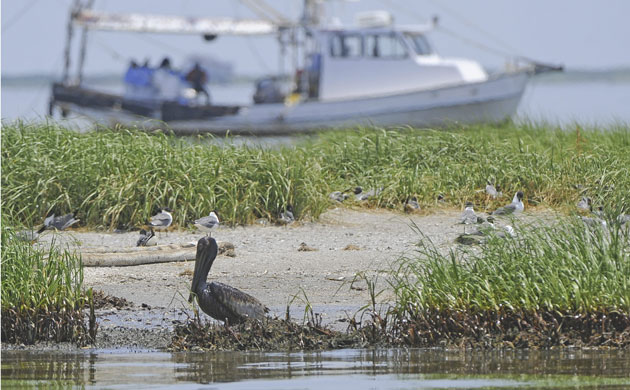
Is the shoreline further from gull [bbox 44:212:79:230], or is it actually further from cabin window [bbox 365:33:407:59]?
cabin window [bbox 365:33:407:59]

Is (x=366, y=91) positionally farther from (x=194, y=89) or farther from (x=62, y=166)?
(x=62, y=166)

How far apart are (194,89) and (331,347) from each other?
26607 mm

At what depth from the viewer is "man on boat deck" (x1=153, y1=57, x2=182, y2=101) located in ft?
106

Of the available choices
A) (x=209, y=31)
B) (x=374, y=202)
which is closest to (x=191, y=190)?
(x=374, y=202)

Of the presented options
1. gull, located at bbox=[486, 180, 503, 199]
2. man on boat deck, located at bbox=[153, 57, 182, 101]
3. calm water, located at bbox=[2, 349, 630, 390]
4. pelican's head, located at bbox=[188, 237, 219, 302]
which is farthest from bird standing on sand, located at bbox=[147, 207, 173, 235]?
man on boat deck, located at bbox=[153, 57, 182, 101]

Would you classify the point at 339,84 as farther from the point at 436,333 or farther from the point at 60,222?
the point at 436,333

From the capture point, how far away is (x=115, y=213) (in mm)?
11875

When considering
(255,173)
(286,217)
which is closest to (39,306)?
(286,217)

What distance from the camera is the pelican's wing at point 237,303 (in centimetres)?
729

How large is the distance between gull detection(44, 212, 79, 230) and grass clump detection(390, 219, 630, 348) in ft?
17.9

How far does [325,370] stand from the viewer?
20.7ft

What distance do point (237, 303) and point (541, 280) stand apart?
73.8 inches

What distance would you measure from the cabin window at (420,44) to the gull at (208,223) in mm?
19813

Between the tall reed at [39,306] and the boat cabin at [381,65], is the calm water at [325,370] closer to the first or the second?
the tall reed at [39,306]
